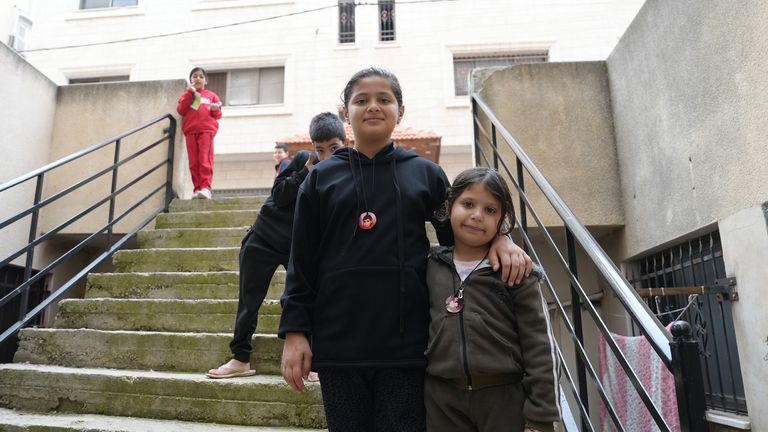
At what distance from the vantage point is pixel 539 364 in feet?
4.59

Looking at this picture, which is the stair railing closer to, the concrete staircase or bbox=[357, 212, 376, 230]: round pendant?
bbox=[357, 212, 376, 230]: round pendant

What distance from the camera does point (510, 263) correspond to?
1.49 meters

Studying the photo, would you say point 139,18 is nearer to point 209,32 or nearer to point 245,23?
point 209,32

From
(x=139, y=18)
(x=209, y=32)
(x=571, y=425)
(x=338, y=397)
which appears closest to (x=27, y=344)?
(x=338, y=397)

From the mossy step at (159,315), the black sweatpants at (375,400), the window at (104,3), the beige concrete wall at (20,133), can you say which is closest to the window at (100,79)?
the window at (104,3)

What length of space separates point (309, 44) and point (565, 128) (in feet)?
25.6

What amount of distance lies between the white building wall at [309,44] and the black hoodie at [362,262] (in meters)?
9.07

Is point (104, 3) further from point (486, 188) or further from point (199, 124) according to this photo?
point (486, 188)

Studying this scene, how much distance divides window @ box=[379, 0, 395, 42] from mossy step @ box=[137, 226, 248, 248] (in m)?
7.96

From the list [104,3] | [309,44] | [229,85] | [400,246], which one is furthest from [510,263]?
[104,3]

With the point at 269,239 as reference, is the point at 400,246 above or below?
below

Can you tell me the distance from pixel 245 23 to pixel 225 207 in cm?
781

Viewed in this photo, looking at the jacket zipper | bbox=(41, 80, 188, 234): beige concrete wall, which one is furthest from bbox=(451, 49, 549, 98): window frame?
the jacket zipper

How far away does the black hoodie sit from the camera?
1430mm
